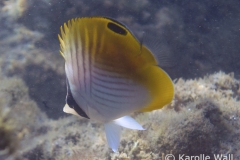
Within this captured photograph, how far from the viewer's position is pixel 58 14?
4895 mm

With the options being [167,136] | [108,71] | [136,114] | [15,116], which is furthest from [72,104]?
[136,114]

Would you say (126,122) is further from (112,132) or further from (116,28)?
(116,28)

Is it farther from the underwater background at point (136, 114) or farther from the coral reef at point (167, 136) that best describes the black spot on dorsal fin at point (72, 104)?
the coral reef at point (167, 136)

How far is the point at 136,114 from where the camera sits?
3488mm

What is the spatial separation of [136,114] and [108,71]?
2.39 metres

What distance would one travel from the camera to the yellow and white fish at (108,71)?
1123mm

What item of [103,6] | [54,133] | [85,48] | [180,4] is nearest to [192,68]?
[180,4]

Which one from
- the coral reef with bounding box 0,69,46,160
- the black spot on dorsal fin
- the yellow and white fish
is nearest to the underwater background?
the coral reef with bounding box 0,69,46,160

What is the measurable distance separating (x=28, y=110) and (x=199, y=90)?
2.93 m

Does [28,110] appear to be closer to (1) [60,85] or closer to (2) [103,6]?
(1) [60,85]

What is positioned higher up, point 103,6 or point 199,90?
point 103,6

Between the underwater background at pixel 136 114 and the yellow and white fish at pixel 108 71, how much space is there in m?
0.16

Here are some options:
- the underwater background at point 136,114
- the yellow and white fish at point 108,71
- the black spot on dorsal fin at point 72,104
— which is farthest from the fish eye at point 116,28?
the black spot on dorsal fin at point 72,104

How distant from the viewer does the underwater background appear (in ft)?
8.41
